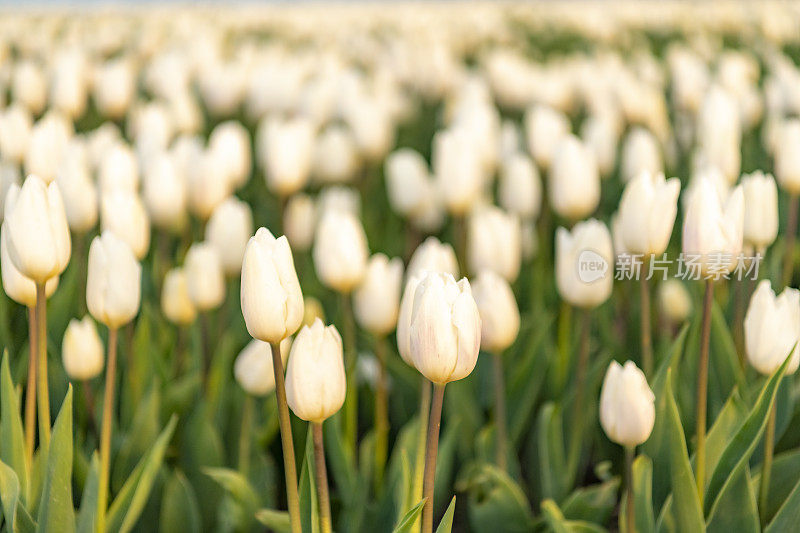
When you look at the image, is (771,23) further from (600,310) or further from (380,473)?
(380,473)

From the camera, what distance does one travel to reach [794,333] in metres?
1.34

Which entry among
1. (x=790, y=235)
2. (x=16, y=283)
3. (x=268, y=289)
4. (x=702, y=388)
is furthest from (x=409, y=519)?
(x=790, y=235)

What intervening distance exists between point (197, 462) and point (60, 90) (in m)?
2.28

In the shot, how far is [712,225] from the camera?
1291 millimetres

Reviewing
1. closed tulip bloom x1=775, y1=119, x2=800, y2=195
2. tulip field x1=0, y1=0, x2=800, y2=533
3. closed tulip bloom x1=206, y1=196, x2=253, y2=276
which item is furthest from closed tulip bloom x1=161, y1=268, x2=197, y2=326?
closed tulip bloom x1=775, y1=119, x2=800, y2=195

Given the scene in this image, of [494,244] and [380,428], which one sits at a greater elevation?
[494,244]

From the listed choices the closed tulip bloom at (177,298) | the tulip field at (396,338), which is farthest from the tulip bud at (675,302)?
the closed tulip bloom at (177,298)

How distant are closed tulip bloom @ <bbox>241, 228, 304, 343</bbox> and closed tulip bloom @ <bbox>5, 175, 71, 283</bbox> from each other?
0.35m

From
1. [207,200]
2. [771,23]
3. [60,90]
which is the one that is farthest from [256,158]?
[771,23]

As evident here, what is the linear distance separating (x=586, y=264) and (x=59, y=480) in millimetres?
1030

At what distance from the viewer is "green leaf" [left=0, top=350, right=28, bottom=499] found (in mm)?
1324

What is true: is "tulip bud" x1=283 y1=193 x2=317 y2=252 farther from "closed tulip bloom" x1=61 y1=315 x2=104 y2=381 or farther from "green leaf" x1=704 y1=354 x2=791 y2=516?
"green leaf" x1=704 y1=354 x2=791 y2=516

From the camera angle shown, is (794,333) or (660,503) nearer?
(794,333)

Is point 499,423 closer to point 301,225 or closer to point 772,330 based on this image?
point 772,330
